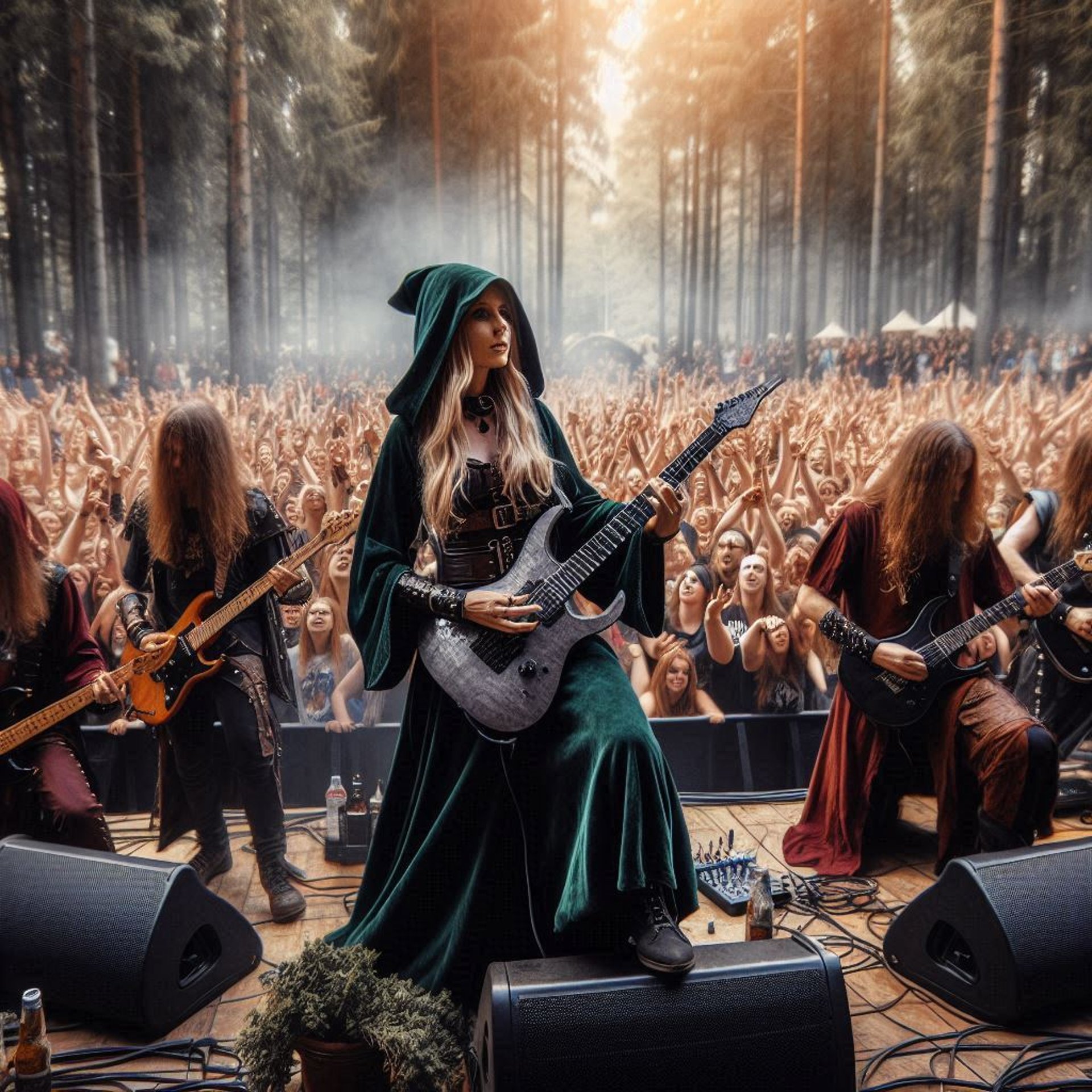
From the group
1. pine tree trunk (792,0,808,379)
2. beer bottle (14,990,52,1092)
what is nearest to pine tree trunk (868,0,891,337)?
pine tree trunk (792,0,808,379)

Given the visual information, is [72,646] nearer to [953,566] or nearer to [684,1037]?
[684,1037]

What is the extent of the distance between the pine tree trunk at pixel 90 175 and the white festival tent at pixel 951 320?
3879 mm

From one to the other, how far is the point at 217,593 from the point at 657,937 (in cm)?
207

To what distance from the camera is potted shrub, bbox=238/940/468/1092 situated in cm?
196

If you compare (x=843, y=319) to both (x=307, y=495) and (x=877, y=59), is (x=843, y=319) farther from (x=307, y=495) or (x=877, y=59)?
(x=307, y=495)

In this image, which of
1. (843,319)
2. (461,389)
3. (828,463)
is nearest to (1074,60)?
(843,319)

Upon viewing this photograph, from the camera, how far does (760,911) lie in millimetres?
2596

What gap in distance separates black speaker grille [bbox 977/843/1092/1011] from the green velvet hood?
6.41ft

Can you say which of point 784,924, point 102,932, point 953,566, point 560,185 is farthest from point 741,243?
point 102,932

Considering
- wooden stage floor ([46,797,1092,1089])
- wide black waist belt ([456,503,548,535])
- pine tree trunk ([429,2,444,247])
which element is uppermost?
pine tree trunk ([429,2,444,247])

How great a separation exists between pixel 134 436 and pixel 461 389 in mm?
2229

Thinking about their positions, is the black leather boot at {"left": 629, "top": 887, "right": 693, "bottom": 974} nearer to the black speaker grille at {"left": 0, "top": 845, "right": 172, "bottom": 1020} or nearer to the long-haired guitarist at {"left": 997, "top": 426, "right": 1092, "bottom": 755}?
the black speaker grille at {"left": 0, "top": 845, "right": 172, "bottom": 1020}

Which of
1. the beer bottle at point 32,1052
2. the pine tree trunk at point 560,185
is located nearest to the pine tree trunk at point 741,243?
the pine tree trunk at point 560,185

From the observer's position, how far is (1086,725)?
4023 mm
